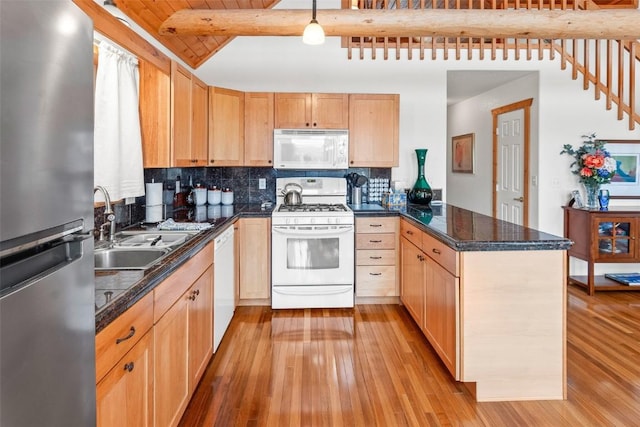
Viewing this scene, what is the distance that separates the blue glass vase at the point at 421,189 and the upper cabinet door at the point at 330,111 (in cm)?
88

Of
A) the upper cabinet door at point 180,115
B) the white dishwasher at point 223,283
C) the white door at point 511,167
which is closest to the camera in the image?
the white dishwasher at point 223,283

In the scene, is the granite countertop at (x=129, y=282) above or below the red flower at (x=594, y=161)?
below

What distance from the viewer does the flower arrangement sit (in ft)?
13.8

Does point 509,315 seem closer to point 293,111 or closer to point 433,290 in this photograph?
point 433,290

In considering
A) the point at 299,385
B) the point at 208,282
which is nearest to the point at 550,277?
the point at 299,385

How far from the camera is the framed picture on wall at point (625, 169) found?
449 cm

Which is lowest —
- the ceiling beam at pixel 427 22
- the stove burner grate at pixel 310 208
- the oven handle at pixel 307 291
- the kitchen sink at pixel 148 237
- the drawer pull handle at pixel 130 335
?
the oven handle at pixel 307 291

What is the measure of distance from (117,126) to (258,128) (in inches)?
68.9

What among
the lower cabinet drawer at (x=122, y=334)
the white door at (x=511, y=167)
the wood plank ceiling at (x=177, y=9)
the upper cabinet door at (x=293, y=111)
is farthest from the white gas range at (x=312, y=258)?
the white door at (x=511, y=167)

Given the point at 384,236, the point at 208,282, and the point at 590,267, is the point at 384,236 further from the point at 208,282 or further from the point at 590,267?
the point at 590,267

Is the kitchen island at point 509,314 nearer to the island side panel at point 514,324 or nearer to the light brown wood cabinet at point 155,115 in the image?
the island side panel at point 514,324

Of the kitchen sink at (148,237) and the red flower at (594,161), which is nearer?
the kitchen sink at (148,237)

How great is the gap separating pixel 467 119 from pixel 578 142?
2.25 meters

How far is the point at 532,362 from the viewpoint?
7.28 ft
